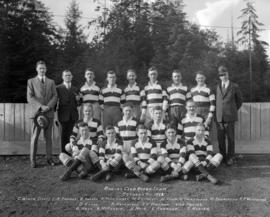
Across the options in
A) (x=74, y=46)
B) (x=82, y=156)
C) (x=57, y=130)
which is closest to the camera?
(x=82, y=156)

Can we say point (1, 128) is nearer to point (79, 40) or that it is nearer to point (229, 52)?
point (79, 40)

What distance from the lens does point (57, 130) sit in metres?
7.85

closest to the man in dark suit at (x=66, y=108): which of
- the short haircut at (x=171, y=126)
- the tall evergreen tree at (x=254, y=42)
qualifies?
the short haircut at (x=171, y=126)

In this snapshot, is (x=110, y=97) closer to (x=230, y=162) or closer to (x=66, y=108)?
(x=66, y=108)

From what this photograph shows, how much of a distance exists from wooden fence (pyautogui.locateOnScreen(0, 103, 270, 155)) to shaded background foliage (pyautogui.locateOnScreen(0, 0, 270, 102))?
43.6 feet

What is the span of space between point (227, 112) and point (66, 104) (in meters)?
2.88

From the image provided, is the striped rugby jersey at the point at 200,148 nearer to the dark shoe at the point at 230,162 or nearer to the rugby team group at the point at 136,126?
the rugby team group at the point at 136,126

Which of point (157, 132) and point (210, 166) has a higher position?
point (157, 132)

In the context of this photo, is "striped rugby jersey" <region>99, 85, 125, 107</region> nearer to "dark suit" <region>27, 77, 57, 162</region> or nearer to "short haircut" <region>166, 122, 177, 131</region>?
"dark suit" <region>27, 77, 57, 162</region>

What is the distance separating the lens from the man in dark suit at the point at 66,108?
6777 millimetres

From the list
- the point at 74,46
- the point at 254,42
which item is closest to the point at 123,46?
the point at 74,46

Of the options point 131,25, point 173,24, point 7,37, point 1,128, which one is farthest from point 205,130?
point 173,24

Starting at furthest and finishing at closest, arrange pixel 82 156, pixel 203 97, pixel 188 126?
1. pixel 203 97
2. pixel 188 126
3. pixel 82 156

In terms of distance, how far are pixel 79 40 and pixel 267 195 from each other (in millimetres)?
26377
